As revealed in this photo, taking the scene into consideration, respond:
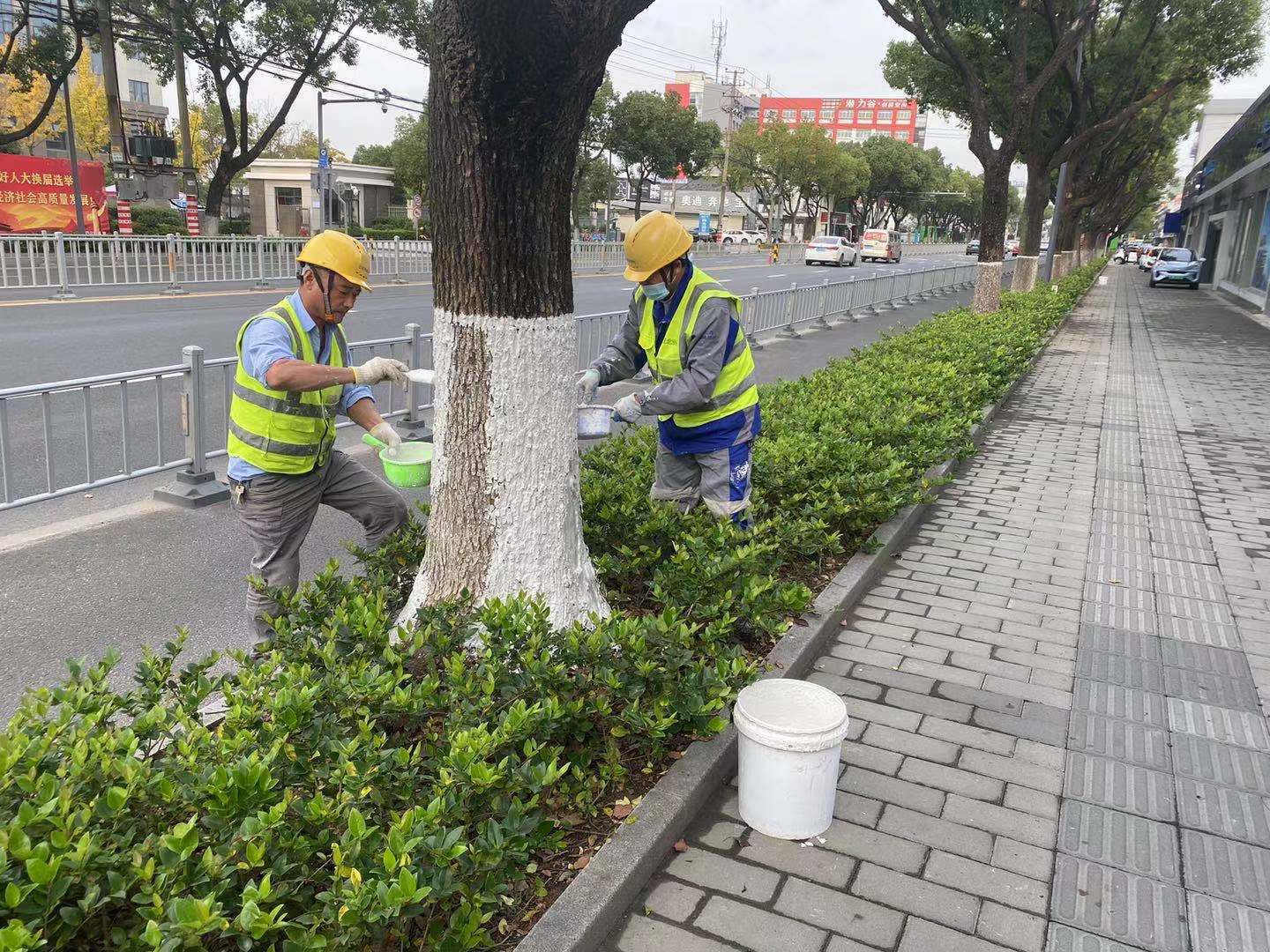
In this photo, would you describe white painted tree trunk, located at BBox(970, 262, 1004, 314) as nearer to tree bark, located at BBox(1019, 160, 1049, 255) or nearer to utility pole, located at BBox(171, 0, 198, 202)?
tree bark, located at BBox(1019, 160, 1049, 255)

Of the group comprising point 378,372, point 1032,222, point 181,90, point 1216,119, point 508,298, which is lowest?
point 378,372

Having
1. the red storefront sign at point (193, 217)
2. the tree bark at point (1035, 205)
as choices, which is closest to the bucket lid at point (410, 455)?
the tree bark at point (1035, 205)

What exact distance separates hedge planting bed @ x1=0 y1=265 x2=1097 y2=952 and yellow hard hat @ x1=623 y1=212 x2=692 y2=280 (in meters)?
1.06

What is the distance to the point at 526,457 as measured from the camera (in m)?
3.20

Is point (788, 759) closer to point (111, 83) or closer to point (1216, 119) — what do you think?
point (111, 83)

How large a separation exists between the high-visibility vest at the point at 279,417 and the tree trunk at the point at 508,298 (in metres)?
0.60

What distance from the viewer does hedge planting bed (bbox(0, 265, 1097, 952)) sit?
188 centimetres

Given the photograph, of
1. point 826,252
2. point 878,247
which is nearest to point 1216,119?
point 878,247

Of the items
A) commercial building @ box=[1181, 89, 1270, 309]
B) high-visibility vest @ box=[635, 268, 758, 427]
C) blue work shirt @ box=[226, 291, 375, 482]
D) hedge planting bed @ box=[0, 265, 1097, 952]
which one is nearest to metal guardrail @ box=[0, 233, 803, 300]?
high-visibility vest @ box=[635, 268, 758, 427]

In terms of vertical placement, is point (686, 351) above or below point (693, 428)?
above

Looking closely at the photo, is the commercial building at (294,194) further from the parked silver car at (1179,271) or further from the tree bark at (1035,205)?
the parked silver car at (1179,271)

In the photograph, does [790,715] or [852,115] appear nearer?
[790,715]

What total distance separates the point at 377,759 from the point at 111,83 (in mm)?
23551

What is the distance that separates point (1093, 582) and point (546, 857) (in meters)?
3.76
